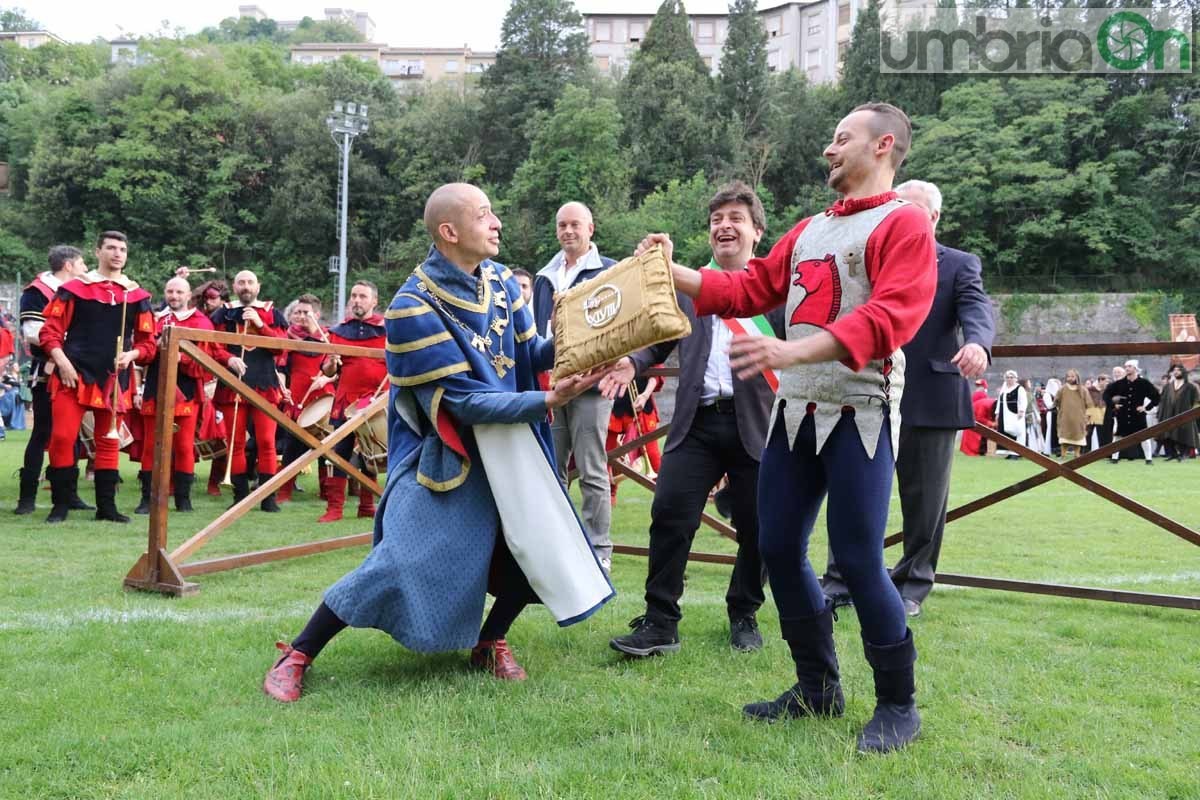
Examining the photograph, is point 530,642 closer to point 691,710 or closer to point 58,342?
point 691,710

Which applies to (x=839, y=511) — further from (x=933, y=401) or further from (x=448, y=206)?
(x=933, y=401)

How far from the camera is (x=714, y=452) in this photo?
14.4ft

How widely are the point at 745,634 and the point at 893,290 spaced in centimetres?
204

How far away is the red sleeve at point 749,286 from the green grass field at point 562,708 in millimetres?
1408

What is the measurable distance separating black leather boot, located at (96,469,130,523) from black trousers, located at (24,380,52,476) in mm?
713

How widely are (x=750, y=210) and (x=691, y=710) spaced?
7.22 feet

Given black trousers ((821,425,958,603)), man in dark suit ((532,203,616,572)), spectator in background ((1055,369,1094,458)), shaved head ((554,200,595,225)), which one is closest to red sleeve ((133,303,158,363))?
man in dark suit ((532,203,616,572))

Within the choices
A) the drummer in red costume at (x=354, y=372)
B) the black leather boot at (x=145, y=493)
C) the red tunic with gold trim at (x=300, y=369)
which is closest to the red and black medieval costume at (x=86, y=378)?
the black leather boot at (x=145, y=493)

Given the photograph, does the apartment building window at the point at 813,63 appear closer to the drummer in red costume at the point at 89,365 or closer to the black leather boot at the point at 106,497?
the drummer in red costume at the point at 89,365

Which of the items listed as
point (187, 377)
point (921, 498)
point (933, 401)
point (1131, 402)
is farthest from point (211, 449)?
point (1131, 402)

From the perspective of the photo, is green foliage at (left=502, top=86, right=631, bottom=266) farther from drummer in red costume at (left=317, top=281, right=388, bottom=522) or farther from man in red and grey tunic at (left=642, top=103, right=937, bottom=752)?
man in red and grey tunic at (left=642, top=103, right=937, bottom=752)

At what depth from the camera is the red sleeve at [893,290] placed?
277cm

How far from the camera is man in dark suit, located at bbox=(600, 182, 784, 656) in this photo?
14.0ft

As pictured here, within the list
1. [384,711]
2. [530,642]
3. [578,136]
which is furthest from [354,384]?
[578,136]
